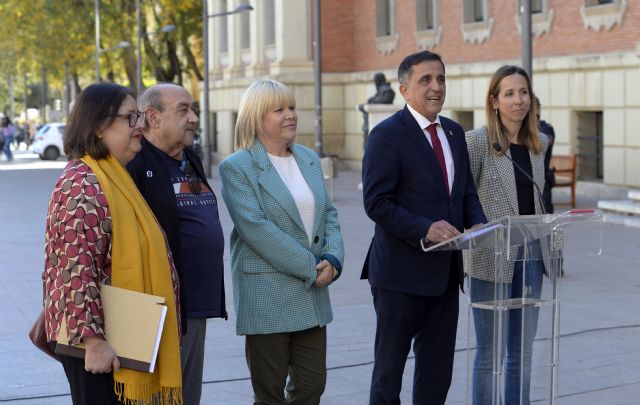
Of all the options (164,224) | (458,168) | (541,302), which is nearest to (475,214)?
(458,168)

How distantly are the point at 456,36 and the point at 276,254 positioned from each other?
25.8 meters

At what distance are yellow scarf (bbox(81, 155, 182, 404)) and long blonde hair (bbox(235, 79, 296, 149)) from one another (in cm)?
134

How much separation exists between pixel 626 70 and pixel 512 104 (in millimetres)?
17065

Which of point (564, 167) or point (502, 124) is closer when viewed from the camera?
point (502, 124)

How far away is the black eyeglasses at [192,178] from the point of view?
5.64 m

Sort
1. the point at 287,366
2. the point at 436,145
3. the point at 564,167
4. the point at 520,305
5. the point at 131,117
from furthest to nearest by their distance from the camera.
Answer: the point at 564,167 → the point at 436,145 → the point at 287,366 → the point at 520,305 → the point at 131,117

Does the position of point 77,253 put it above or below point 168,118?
below

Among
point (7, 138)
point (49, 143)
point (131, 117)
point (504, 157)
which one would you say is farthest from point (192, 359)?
point (7, 138)

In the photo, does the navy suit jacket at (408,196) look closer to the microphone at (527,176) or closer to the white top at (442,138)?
the white top at (442,138)

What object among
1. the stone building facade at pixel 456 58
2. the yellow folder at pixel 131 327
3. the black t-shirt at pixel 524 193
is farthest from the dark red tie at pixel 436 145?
the stone building facade at pixel 456 58

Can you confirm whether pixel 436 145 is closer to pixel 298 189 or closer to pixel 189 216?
pixel 298 189

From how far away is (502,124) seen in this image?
6555mm

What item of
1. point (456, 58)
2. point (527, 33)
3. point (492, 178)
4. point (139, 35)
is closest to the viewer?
point (492, 178)

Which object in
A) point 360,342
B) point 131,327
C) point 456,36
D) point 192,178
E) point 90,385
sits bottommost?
point 360,342
